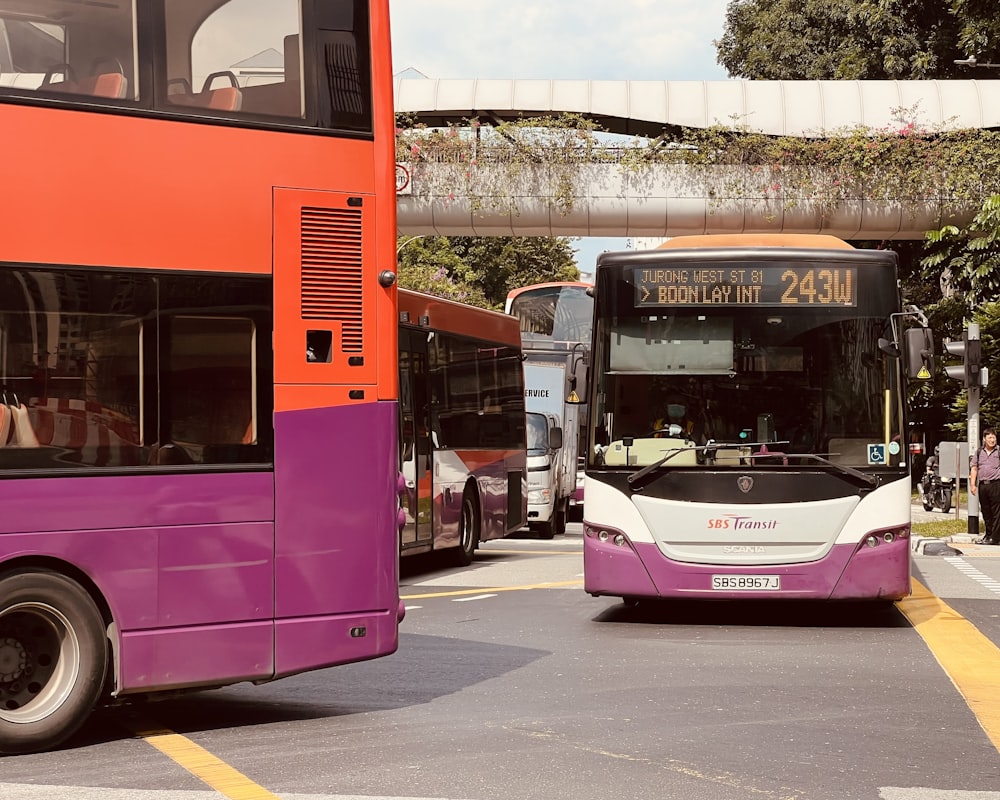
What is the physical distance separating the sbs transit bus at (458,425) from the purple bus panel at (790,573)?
3702mm

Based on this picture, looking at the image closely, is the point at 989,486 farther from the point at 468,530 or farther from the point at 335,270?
the point at 335,270

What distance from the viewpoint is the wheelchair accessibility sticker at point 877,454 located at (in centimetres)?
1392

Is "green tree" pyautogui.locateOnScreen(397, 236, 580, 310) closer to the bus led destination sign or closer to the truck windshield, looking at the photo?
the truck windshield

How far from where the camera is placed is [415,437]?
60.5 ft

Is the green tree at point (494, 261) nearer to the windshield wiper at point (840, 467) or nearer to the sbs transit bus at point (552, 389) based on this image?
the sbs transit bus at point (552, 389)

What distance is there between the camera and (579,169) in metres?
31.0

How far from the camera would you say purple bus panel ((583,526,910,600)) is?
1371 centimetres

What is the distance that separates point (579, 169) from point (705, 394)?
17.4 m

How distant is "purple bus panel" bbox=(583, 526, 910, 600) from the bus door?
4311 millimetres

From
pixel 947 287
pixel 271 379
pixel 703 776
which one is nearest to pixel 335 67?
pixel 271 379

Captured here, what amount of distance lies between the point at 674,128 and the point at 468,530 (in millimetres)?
12874

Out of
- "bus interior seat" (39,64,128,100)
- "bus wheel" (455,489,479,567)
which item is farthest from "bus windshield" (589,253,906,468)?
"bus wheel" (455,489,479,567)

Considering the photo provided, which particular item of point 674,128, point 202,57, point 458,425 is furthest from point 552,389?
point 202,57

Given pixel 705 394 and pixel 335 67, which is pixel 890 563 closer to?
pixel 705 394
